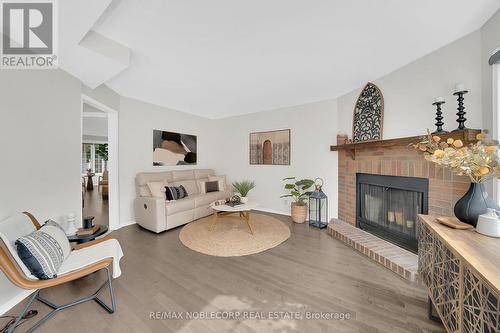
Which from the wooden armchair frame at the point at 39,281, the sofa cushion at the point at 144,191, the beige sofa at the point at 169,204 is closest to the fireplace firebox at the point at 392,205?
the beige sofa at the point at 169,204

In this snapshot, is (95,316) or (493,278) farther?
(95,316)

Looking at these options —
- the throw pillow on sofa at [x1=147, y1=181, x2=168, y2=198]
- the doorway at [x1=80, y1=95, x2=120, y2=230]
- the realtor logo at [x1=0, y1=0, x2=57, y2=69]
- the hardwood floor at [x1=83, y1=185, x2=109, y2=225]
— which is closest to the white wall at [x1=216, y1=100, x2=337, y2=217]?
the throw pillow on sofa at [x1=147, y1=181, x2=168, y2=198]

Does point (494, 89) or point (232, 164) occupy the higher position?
point (494, 89)

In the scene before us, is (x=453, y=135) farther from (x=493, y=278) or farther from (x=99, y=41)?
(x=99, y=41)

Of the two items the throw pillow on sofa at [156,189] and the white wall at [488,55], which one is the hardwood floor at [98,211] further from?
the white wall at [488,55]

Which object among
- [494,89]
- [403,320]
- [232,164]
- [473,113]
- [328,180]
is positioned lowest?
[403,320]

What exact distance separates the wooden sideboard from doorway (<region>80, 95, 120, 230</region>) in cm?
366

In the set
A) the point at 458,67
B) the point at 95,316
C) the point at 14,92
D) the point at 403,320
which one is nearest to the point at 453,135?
the point at 458,67

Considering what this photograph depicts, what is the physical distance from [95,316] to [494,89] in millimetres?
3764

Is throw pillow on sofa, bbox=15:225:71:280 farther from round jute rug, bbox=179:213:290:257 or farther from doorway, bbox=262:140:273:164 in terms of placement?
doorway, bbox=262:140:273:164

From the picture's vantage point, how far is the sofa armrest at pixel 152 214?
10.4 feet

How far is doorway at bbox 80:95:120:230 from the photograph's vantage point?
3.40 m

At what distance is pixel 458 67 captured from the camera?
190cm

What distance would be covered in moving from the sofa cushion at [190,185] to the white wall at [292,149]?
1.10m
